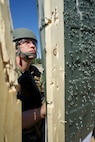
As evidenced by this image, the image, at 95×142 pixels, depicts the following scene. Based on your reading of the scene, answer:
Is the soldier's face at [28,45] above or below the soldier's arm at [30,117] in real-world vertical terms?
above

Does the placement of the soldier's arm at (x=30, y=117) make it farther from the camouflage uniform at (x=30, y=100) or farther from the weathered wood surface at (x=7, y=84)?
the weathered wood surface at (x=7, y=84)

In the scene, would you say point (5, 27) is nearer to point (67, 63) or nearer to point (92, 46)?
point (67, 63)

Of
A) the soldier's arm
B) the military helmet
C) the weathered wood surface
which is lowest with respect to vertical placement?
the soldier's arm

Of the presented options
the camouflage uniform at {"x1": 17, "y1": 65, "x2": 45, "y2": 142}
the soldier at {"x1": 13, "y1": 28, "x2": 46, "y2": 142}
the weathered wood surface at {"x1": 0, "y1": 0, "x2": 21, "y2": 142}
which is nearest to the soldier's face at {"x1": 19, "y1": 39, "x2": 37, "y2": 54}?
the soldier at {"x1": 13, "y1": 28, "x2": 46, "y2": 142}

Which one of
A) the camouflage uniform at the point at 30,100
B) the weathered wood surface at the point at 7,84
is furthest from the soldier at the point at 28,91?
the weathered wood surface at the point at 7,84

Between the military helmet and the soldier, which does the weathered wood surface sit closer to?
the soldier

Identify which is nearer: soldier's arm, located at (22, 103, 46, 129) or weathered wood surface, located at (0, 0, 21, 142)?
weathered wood surface, located at (0, 0, 21, 142)

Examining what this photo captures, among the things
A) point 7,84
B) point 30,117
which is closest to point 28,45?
point 30,117

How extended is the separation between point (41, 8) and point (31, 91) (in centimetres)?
75

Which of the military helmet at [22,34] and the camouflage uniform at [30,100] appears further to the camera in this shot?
the military helmet at [22,34]

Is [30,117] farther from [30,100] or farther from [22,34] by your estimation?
[22,34]

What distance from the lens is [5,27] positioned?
1122 mm

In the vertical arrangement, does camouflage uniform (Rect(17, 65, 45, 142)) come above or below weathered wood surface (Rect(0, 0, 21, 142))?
below

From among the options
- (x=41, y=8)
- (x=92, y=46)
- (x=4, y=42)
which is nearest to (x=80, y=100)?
(x=92, y=46)
